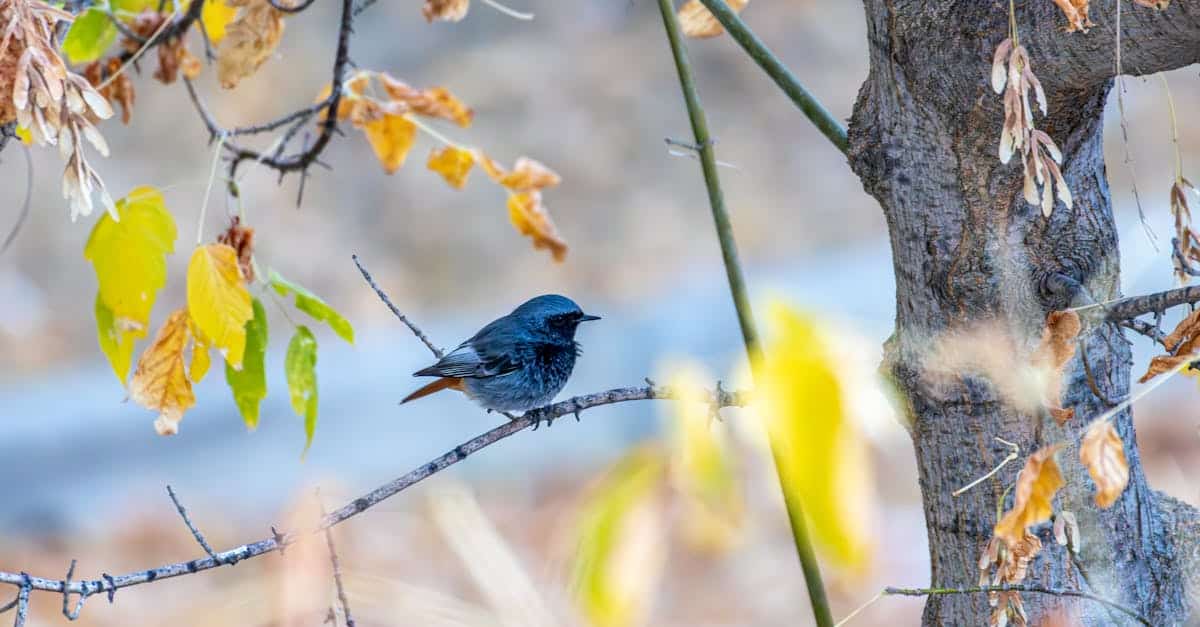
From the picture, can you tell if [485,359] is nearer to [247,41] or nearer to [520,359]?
[520,359]

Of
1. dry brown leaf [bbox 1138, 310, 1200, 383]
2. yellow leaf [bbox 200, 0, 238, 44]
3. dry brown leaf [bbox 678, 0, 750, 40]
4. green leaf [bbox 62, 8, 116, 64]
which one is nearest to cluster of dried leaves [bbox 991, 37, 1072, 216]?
dry brown leaf [bbox 1138, 310, 1200, 383]

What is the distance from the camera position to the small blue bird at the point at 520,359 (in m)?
3.34

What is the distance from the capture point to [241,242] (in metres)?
2.13

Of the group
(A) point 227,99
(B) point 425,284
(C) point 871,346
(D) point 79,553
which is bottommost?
(C) point 871,346

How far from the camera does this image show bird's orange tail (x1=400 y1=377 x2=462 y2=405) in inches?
120

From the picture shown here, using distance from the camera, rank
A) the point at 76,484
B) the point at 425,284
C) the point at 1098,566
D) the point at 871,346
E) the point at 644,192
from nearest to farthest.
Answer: the point at 871,346 → the point at 1098,566 → the point at 76,484 → the point at 425,284 → the point at 644,192

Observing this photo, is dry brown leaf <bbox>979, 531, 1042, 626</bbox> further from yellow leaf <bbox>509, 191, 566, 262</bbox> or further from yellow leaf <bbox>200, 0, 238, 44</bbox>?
yellow leaf <bbox>200, 0, 238, 44</bbox>

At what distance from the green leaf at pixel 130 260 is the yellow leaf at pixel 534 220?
0.74 meters

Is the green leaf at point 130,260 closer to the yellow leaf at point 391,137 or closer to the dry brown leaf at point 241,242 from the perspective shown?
the dry brown leaf at point 241,242

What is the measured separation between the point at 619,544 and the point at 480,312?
21.9ft

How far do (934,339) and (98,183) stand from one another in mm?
1220

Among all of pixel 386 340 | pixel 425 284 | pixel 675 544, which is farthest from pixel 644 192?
pixel 675 544

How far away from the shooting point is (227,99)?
31.4ft

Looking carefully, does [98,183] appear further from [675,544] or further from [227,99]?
[227,99]
